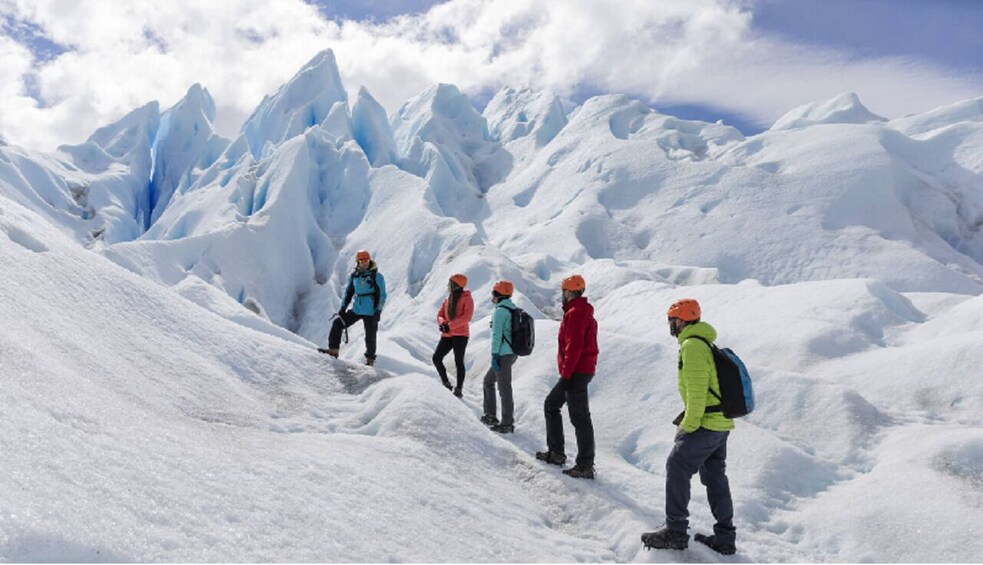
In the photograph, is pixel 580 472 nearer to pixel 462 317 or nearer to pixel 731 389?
pixel 731 389

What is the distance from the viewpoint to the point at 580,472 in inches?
271

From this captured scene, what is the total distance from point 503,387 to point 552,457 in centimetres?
120

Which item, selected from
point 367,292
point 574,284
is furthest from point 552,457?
point 367,292

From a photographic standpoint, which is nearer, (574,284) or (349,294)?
(574,284)

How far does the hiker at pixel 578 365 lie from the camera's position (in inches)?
262

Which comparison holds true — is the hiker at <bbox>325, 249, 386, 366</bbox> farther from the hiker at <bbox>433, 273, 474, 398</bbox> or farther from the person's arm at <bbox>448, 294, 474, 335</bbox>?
the person's arm at <bbox>448, 294, 474, 335</bbox>

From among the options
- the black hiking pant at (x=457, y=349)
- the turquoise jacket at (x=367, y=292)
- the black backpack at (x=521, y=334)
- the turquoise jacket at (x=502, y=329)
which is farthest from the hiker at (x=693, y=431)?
the turquoise jacket at (x=367, y=292)

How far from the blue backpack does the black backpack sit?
9.61 feet

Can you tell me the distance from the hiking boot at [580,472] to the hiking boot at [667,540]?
1510mm

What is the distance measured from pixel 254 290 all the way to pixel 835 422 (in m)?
35.3

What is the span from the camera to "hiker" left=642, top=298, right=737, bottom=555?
202 inches

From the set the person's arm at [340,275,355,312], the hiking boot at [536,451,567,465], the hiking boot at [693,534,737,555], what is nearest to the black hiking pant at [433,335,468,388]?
the person's arm at [340,275,355,312]

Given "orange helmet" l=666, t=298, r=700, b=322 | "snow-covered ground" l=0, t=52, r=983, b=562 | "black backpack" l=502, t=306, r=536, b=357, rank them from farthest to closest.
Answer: "black backpack" l=502, t=306, r=536, b=357 → "orange helmet" l=666, t=298, r=700, b=322 → "snow-covered ground" l=0, t=52, r=983, b=562

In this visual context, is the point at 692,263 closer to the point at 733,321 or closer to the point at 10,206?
the point at 733,321
